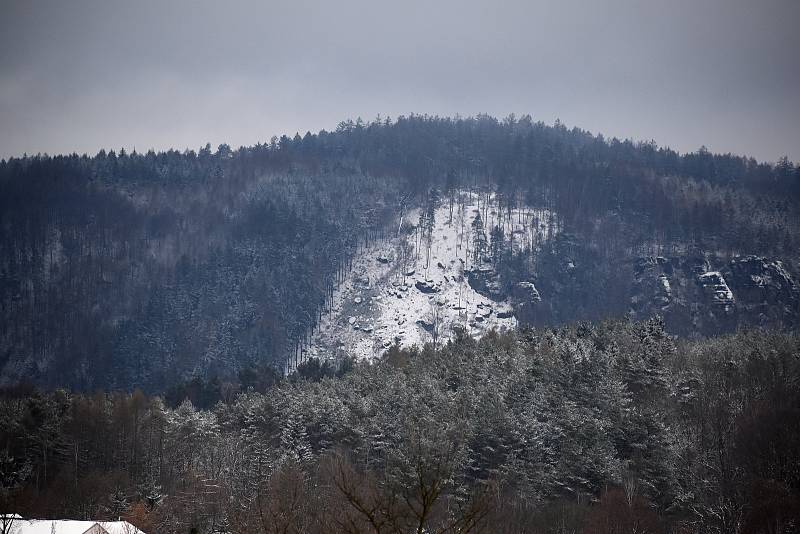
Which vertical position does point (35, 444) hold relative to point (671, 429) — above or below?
below

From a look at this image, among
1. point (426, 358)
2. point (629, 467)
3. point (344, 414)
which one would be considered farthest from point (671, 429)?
point (426, 358)

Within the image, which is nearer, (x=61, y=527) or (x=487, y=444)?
(x=61, y=527)

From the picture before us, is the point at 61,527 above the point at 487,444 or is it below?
below

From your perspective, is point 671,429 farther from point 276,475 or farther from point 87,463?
point 87,463

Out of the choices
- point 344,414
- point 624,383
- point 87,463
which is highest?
point 624,383

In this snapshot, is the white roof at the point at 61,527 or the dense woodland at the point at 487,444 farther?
the dense woodland at the point at 487,444

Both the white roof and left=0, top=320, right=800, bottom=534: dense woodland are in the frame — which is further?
left=0, top=320, right=800, bottom=534: dense woodland

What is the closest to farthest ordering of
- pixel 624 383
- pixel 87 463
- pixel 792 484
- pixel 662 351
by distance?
pixel 792 484 → pixel 624 383 → pixel 87 463 → pixel 662 351

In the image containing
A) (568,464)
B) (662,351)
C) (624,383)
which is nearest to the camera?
(568,464)
